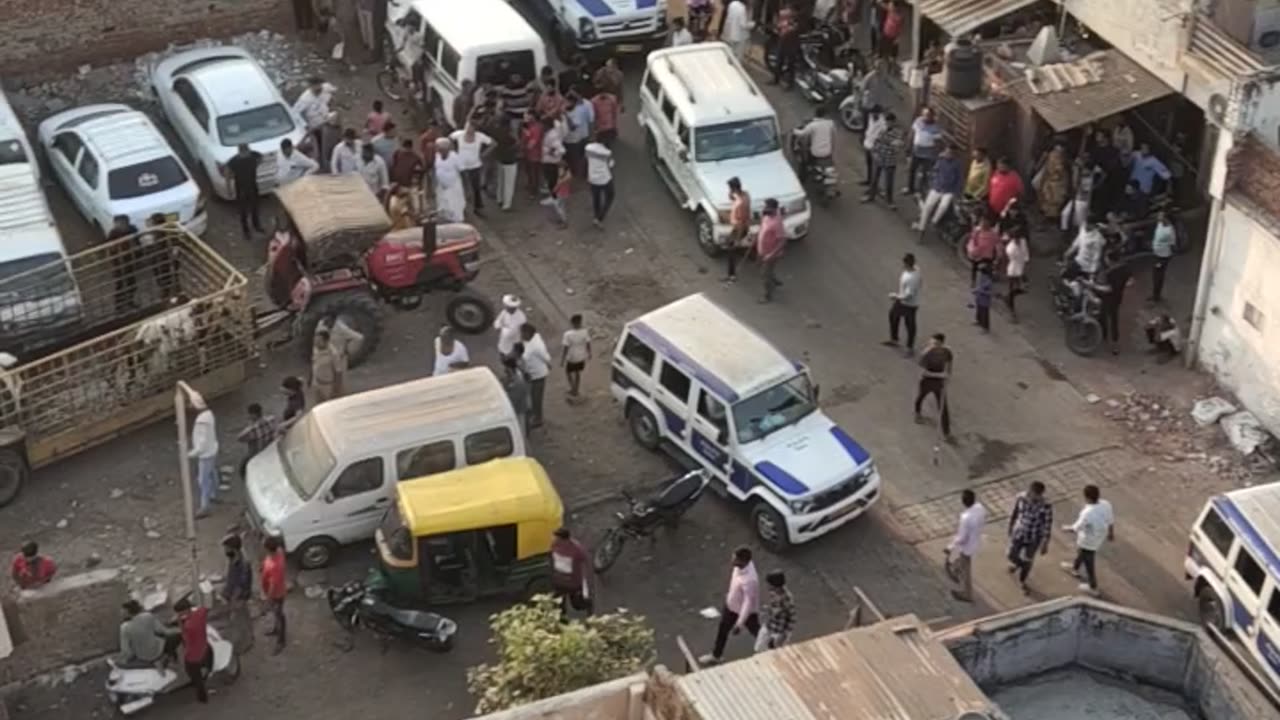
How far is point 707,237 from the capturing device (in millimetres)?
26203

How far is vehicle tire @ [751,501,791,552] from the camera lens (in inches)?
826

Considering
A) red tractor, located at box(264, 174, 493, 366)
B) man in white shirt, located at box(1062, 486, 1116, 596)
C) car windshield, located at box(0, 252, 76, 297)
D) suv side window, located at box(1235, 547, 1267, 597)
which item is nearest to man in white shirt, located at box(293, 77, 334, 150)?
red tractor, located at box(264, 174, 493, 366)

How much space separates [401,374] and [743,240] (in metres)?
4.87

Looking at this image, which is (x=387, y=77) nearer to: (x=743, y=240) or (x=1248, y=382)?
(x=743, y=240)

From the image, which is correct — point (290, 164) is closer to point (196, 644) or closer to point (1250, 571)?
point (196, 644)

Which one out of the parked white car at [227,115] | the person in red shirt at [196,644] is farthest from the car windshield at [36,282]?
the person in red shirt at [196,644]

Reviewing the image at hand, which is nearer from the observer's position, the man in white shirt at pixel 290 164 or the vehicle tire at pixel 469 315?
the vehicle tire at pixel 469 315

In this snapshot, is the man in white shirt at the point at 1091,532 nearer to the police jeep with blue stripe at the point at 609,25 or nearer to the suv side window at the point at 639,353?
the suv side window at the point at 639,353

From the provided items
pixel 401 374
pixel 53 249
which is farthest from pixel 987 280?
pixel 53 249

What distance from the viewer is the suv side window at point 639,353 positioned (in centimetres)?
2222

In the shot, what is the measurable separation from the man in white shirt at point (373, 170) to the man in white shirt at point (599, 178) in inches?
106

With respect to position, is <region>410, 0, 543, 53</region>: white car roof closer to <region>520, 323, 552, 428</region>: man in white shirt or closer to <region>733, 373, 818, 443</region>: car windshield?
<region>520, 323, 552, 428</region>: man in white shirt

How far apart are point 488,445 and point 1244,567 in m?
7.68

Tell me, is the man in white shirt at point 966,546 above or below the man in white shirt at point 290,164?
below
